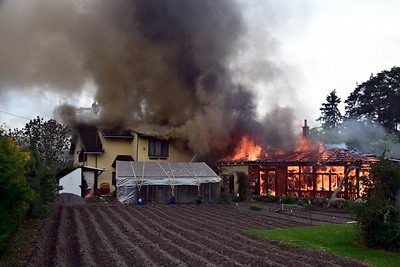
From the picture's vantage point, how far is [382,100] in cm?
5119

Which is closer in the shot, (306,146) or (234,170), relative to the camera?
(306,146)

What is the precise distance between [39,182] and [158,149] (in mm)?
18814

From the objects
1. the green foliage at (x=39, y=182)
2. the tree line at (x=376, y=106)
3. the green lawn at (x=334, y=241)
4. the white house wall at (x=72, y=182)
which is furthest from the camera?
the tree line at (x=376, y=106)

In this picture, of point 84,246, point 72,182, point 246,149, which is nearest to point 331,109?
point 246,149

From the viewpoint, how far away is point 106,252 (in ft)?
38.7

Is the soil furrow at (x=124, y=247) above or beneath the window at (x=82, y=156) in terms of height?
beneath

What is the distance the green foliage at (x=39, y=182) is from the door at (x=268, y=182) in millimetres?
17907

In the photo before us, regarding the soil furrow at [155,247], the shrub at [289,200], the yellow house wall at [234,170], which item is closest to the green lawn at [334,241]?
the soil furrow at [155,247]

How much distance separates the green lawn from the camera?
11.4 m

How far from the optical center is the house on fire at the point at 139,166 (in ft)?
95.8

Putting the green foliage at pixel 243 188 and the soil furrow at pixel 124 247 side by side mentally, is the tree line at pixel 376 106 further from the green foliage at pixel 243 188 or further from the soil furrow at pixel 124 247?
the soil furrow at pixel 124 247

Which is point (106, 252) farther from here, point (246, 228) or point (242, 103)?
point (242, 103)

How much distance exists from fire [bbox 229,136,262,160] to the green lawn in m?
20.9

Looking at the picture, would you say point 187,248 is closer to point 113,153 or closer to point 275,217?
point 275,217
